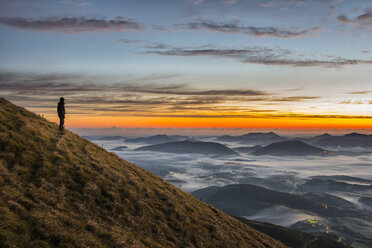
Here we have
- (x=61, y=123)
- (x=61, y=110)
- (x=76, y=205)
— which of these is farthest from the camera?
(x=61, y=123)

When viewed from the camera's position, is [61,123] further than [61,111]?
Yes

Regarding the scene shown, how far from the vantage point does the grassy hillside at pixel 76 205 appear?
10.9m

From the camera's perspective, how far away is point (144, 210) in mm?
18547

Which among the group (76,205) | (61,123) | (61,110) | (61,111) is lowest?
(76,205)

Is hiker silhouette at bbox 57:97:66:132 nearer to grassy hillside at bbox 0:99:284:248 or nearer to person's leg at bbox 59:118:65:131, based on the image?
person's leg at bbox 59:118:65:131

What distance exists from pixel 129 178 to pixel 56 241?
12.7m

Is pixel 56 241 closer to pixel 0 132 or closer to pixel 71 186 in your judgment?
pixel 71 186

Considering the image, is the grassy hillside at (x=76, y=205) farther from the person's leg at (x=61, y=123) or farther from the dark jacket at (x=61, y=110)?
the person's leg at (x=61, y=123)

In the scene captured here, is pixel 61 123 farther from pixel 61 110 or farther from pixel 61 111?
pixel 61 110

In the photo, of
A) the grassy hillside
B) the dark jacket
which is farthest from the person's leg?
the grassy hillside

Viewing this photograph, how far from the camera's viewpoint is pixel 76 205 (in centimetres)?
1495

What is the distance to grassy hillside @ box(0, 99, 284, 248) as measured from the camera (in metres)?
10.9

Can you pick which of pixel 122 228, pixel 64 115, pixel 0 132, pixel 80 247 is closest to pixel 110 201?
pixel 122 228

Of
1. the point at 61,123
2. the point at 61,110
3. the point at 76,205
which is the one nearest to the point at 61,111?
the point at 61,110
